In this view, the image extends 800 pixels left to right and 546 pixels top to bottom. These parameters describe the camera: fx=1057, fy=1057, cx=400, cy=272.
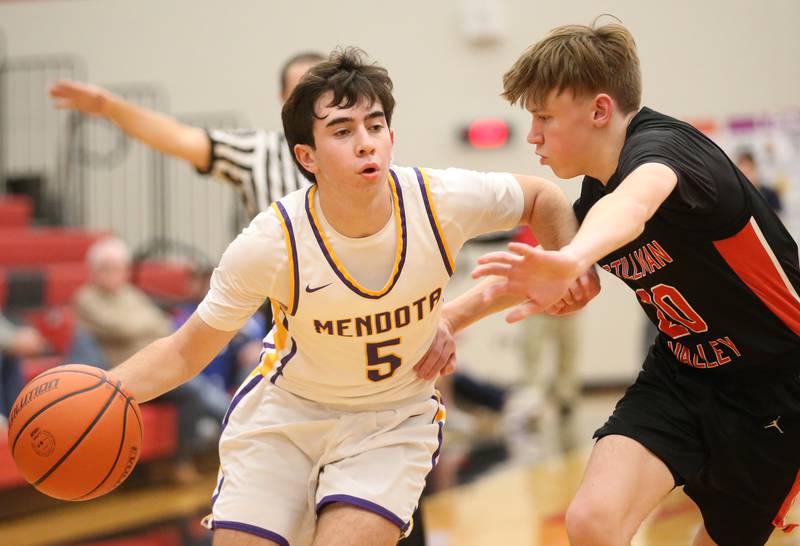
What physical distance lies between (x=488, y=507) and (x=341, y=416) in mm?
3750

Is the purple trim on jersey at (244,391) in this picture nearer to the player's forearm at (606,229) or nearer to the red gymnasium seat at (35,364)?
the player's forearm at (606,229)

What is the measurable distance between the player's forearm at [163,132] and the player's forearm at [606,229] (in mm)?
2504

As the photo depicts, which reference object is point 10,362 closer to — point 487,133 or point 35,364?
point 35,364

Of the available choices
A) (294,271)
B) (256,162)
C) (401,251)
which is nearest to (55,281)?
(256,162)

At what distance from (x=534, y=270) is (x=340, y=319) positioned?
899 millimetres

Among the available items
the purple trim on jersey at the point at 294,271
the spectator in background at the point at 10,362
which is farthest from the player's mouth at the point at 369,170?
the spectator in background at the point at 10,362

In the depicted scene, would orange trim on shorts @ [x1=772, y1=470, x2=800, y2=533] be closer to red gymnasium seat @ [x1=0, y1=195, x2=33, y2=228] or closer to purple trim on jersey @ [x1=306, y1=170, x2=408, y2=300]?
purple trim on jersey @ [x1=306, y1=170, x2=408, y2=300]

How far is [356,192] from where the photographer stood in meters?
3.39

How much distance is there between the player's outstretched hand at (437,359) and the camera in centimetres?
362

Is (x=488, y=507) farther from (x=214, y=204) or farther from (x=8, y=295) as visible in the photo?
(x=214, y=204)

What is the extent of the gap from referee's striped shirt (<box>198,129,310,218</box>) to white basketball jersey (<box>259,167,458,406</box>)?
1219 millimetres

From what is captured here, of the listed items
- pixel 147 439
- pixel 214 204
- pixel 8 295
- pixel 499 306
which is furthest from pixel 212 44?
pixel 499 306

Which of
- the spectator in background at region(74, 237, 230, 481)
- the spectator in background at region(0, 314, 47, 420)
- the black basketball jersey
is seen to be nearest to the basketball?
the black basketball jersey

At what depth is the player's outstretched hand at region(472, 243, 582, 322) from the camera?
2.66 m
